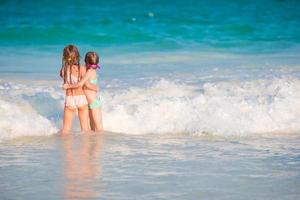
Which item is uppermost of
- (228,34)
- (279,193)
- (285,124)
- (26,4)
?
(26,4)

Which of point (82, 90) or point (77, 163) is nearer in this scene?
point (77, 163)

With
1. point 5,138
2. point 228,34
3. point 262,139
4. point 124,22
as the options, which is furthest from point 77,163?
point 124,22

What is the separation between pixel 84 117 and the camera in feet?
28.8

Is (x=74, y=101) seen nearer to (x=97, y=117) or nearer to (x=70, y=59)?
(x=97, y=117)

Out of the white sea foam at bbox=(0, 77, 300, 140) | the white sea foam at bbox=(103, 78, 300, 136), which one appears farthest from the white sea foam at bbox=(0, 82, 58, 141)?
the white sea foam at bbox=(103, 78, 300, 136)

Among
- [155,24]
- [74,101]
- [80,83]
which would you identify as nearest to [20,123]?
[74,101]

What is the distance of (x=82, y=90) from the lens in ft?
Answer: 28.7

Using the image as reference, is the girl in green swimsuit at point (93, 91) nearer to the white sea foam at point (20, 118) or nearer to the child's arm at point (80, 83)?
the child's arm at point (80, 83)

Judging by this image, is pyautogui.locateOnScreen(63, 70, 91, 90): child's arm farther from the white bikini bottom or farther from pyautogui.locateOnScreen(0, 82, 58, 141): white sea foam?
pyautogui.locateOnScreen(0, 82, 58, 141): white sea foam

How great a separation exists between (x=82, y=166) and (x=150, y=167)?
2.07ft

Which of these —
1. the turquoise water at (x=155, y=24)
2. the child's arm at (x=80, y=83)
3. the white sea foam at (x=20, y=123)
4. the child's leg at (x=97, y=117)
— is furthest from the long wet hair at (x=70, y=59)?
the turquoise water at (x=155, y=24)

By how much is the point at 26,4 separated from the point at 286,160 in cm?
2591

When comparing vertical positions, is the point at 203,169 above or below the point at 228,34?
below

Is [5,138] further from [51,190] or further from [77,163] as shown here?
[51,190]
